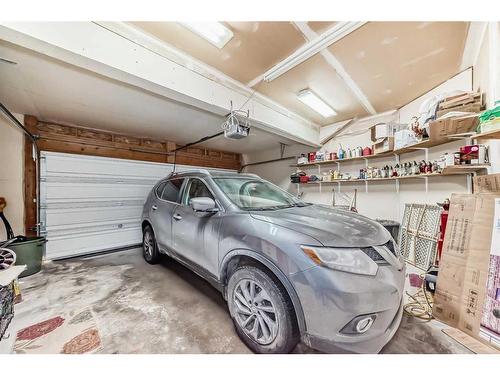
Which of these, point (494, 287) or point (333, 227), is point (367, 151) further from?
point (333, 227)

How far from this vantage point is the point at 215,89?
2.65m

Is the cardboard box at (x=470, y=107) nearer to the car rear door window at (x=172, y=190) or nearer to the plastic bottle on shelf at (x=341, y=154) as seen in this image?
the plastic bottle on shelf at (x=341, y=154)

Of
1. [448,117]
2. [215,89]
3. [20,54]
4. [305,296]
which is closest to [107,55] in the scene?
[20,54]

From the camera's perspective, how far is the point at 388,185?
3.84 meters

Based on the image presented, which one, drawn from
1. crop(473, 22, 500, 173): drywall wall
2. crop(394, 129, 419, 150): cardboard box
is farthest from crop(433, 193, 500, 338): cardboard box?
crop(394, 129, 419, 150): cardboard box

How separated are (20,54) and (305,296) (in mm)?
3368

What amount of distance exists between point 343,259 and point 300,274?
29cm

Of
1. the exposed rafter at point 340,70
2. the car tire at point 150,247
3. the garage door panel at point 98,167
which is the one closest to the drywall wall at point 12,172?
the garage door panel at point 98,167

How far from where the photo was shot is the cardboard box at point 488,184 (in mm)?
1740

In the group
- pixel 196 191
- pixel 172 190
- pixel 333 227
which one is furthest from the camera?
pixel 172 190

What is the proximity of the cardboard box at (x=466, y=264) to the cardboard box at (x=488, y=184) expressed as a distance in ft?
0.31

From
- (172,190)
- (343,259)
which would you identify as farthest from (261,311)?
(172,190)

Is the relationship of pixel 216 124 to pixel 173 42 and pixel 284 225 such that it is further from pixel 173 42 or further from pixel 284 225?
pixel 284 225

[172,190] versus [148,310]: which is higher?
[172,190]
